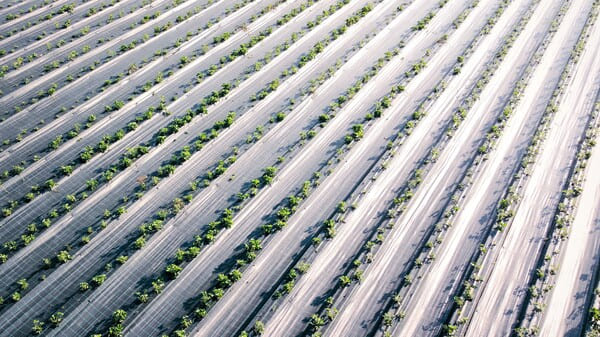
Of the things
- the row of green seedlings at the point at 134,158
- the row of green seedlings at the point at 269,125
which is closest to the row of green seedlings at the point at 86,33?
the row of green seedlings at the point at 134,158

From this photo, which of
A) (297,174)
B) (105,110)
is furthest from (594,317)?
(105,110)

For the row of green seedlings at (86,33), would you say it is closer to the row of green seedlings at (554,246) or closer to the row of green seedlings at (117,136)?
the row of green seedlings at (117,136)

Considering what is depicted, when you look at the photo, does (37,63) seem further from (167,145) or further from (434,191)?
(434,191)

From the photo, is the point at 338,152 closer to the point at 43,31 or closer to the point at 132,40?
the point at 132,40

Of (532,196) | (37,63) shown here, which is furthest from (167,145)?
(532,196)

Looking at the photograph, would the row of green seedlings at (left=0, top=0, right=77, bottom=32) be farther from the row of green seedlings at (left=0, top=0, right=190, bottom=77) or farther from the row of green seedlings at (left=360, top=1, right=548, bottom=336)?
the row of green seedlings at (left=360, top=1, right=548, bottom=336)

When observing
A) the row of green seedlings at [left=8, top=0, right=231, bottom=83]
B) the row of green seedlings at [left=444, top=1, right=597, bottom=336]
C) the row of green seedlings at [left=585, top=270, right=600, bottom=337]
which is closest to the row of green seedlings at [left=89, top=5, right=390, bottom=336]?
the row of green seedlings at [left=444, top=1, right=597, bottom=336]

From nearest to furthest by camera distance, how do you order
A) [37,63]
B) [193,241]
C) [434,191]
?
[193,241]
[434,191]
[37,63]
